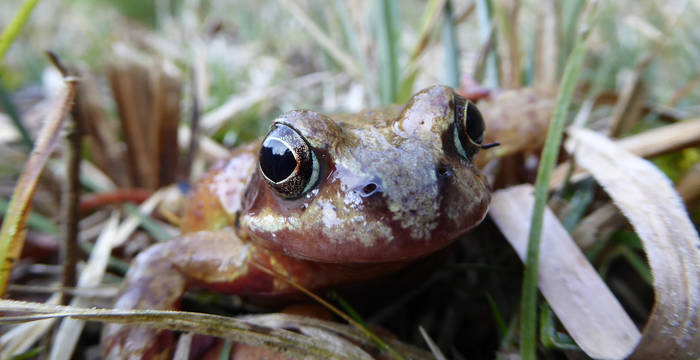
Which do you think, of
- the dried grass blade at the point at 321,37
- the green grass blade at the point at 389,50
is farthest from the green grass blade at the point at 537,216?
the dried grass blade at the point at 321,37

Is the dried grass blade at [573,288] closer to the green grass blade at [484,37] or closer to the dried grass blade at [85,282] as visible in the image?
the green grass blade at [484,37]

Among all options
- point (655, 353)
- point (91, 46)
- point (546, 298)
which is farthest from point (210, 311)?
point (91, 46)

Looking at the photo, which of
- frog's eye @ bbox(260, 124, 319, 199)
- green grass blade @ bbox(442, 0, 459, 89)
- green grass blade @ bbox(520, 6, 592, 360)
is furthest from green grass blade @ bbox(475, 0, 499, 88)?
frog's eye @ bbox(260, 124, 319, 199)

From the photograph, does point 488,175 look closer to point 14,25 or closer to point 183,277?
point 183,277

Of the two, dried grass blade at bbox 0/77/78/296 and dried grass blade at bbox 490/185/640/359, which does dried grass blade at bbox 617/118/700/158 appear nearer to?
dried grass blade at bbox 490/185/640/359

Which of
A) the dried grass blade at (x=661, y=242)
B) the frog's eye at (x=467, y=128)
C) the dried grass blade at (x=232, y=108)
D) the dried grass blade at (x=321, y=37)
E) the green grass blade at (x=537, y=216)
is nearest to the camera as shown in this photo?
the dried grass blade at (x=661, y=242)

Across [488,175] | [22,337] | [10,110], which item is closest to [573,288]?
[488,175]
